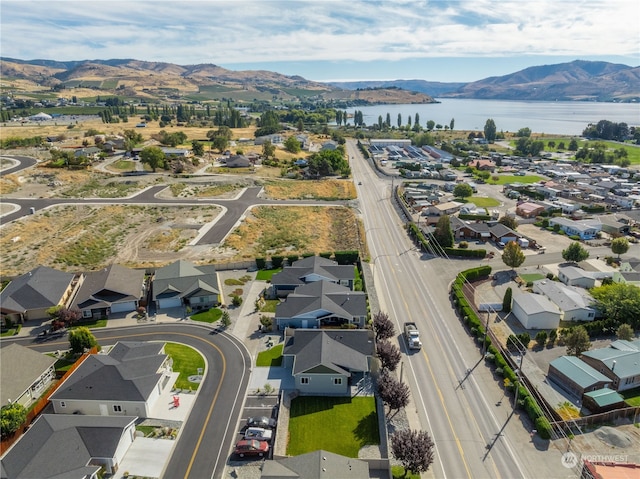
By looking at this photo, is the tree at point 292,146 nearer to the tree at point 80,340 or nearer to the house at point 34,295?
the house at point 34,295

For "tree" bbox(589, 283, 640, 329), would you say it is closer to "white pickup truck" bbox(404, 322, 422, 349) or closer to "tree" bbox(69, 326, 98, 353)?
"white pickup truck" bbox(404, 322, 422, 349)

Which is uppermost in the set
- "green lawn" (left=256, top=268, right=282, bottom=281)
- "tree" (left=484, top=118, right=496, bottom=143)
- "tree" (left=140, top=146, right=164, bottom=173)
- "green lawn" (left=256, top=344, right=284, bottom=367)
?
"tree" (left=484, top=118, right=496, bottom=143)

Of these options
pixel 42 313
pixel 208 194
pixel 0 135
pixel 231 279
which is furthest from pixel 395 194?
pixel 0 135

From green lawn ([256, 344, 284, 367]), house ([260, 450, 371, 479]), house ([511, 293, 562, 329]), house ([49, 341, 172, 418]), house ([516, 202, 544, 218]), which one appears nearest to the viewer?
house ([260, 450, 371, 479])

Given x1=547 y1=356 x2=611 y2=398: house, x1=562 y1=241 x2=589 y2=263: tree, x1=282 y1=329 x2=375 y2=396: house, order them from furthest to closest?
x1=562 y1=241 x2=589 y2=263: tree → x1=547 y1=356 x2=611 y2=398: house → x1=282 y1=329 x2=375 y2=396: house

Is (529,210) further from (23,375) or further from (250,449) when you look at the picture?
(23,375)

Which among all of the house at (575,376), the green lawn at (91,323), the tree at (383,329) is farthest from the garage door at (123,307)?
the house at (575,376)

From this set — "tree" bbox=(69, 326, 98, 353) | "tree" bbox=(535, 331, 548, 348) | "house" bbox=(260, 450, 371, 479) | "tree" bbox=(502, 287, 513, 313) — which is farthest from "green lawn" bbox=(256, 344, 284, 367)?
"tree" bbox=(502, 287, 513, 313)

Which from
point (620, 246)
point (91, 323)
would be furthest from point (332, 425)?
point (620, 246)
